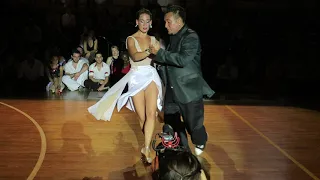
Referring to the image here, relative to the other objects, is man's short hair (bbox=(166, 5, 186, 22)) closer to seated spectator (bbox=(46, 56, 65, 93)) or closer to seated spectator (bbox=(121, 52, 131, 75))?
seated spectator (bbox=(121, 52, 131, 75))

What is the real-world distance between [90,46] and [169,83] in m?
5.66

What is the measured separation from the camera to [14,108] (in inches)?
264

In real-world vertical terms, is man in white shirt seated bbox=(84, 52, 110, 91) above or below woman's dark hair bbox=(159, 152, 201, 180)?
below

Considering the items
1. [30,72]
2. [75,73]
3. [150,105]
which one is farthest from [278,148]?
[30,72]

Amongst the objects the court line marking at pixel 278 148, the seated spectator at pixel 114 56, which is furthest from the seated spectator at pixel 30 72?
the court line marking at pixel 278 148

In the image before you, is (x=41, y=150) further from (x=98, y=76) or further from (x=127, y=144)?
(x=98, y=76)

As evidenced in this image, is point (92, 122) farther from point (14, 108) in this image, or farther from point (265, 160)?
point (265, 160)

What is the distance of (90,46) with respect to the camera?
29.8 ft

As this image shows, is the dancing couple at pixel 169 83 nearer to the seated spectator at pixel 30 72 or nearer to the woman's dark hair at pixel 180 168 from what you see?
the woman's dark hair at pixel 180 168

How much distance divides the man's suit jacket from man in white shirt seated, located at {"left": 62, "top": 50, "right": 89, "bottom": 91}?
510 centimetres

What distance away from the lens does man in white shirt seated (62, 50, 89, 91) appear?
854 centimetres

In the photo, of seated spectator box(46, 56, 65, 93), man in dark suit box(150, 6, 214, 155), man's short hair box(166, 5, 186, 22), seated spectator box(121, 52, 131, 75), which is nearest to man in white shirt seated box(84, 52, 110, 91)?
seated spectator box(121, 52, 131, 75)

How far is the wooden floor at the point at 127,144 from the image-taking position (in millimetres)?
3895

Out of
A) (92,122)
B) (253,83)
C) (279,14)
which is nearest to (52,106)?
(92,122)
